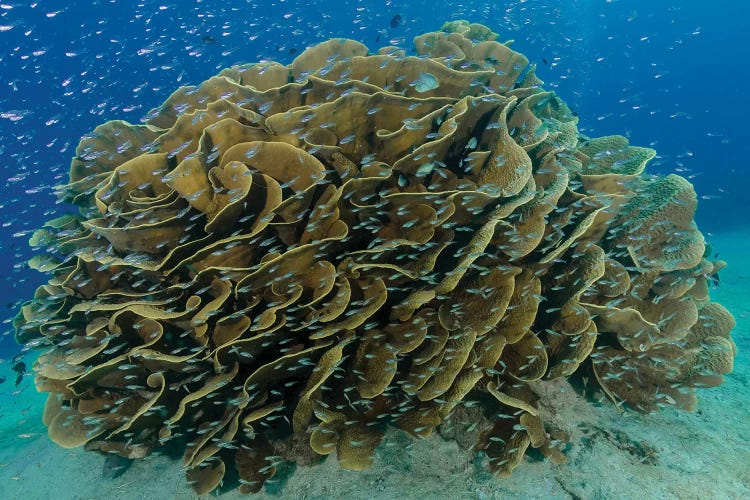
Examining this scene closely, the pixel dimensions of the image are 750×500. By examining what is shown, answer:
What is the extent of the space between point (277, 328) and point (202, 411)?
3.96 ft

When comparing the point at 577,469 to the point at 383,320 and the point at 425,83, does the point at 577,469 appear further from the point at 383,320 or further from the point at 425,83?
the point at 425,83

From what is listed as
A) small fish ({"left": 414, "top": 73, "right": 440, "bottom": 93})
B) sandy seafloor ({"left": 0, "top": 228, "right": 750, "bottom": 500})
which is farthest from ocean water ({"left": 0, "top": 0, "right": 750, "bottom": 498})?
small fish ({"left": 414, "top": 73, "right": 440, "bottom": 93})

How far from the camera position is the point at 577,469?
10.8ft

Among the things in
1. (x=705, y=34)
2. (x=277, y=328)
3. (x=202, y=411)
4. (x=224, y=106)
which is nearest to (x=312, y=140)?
(x=224, y=106)

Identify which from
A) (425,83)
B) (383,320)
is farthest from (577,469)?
(425,83)

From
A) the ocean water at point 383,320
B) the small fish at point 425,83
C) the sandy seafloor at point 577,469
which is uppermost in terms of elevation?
the small fish at point 425,83

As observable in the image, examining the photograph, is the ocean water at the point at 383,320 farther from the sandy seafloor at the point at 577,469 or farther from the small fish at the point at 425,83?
the small fish at the point at 425,83

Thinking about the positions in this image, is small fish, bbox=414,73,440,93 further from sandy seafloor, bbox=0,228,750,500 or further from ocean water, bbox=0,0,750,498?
sandy seafloor, bbox=0,228,750,500

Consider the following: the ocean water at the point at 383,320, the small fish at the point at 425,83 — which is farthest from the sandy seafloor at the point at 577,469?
the small fish at the point at 425,83

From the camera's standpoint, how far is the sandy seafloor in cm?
318

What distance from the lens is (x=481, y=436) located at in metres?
3.52

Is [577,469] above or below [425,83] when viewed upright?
below

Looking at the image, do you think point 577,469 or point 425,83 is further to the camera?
point 425,83

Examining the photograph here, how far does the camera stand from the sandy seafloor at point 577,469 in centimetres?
318
